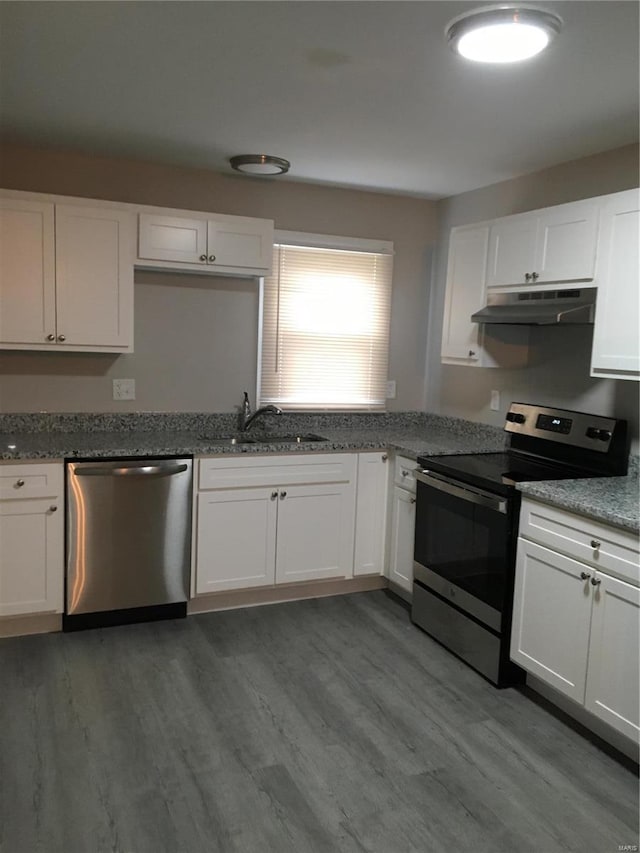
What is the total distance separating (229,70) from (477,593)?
2.33 meters

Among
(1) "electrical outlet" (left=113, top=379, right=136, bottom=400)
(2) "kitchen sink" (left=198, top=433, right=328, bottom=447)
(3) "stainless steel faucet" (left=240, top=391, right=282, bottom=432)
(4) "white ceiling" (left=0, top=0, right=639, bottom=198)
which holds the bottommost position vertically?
(2) "kitchen sink" (left=198, top=433, right=328, bottom=447)

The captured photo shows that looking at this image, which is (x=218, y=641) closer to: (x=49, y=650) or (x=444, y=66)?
(x=49, y=650)

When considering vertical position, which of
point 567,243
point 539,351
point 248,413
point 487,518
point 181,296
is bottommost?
point 487,518

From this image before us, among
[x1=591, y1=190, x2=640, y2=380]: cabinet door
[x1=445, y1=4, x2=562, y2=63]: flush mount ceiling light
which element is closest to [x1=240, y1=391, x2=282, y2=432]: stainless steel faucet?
[x1=591, y1=190, x2=640, y2=380]: cabinet door

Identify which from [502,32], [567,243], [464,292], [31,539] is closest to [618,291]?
[567,243]

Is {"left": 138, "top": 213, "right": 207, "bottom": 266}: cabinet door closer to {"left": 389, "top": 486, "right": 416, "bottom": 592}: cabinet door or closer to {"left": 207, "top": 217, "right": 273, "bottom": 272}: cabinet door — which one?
{"left": 207, "top": 217, "right": 273, "bottom": 272}: cabinet door

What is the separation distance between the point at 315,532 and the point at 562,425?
55.3 inches

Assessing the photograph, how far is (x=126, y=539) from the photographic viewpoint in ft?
11.1

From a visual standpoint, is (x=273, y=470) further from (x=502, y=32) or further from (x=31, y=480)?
(x=502, y=32)

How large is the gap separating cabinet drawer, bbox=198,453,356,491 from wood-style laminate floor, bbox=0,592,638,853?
76cm

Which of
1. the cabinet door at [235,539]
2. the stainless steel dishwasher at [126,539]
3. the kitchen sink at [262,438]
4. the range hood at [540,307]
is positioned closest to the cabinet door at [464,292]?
the range hood at [540,307]

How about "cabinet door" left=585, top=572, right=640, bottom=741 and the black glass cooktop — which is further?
the black glass cooktop

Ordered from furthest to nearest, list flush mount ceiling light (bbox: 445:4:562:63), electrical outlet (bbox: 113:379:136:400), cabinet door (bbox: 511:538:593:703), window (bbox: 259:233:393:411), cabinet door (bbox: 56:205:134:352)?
window (bbox: 259:233:393:411)
electrical outlet (bbox: 113:379:136:400)
cabinet door (bbox: 56:205:134:352)
cabinet door (bbox: 511:538:593:703)
flush mount ceiling light (bbox: 445:4:562:63)

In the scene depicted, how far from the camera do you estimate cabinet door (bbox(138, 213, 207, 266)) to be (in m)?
3.58
